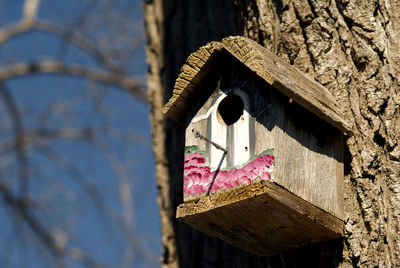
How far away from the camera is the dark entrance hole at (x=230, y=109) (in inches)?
113

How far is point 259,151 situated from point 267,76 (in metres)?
0.26

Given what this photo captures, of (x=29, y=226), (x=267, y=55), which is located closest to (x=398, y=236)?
(x=267, y=55)

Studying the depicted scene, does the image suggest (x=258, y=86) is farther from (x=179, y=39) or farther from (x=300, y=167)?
(x=179, y=39)

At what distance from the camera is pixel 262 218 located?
2666mm

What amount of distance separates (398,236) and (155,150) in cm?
199

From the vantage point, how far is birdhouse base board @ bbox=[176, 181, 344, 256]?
2.54 metres

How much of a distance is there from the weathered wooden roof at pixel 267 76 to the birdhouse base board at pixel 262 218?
32cm

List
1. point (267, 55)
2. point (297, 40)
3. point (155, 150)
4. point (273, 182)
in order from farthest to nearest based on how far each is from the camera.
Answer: point (155, 150), point (297, 40), point (267, 55), point (273, 182)

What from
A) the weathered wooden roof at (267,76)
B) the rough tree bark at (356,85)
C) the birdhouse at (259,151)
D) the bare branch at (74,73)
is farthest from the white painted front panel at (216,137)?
the bare branch at (74,73)

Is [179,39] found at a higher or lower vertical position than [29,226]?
higher

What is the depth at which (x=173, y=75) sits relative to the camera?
14.7 ft

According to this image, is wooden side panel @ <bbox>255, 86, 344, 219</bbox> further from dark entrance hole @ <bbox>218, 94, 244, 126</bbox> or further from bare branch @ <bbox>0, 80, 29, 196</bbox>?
bare branch @ <bbox>0, 80, 29, 196</bbox>

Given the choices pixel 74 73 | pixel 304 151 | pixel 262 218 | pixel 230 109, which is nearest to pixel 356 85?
pixel 304 151

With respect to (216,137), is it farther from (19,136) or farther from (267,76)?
(19,136)
